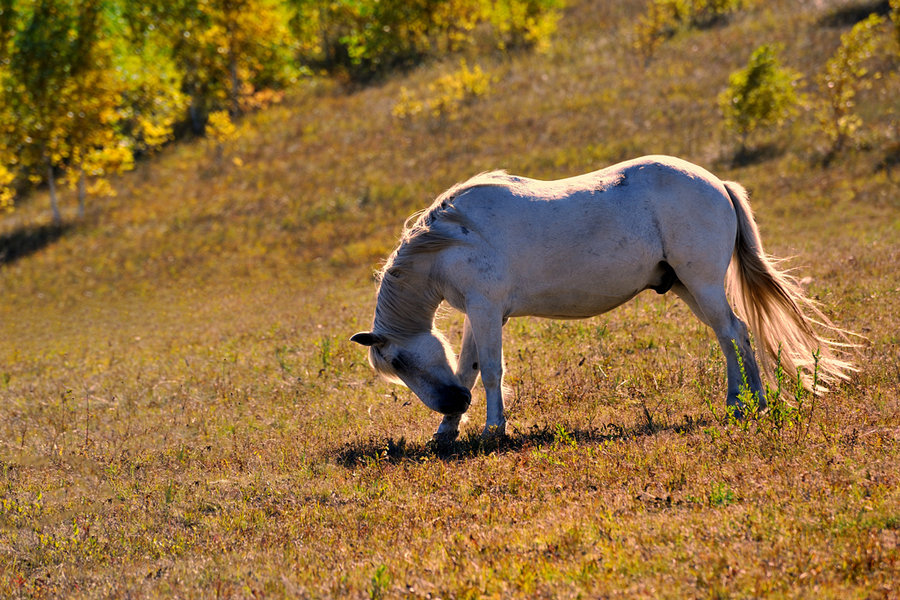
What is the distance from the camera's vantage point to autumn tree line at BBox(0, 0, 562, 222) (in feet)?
107

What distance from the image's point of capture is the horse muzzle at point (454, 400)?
25.6 ft

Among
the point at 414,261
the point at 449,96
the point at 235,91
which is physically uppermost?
the point at 235,91

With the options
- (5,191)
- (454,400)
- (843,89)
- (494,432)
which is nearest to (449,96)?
(843,89)

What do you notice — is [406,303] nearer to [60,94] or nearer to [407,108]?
[60,94]

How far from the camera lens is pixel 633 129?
30.8m

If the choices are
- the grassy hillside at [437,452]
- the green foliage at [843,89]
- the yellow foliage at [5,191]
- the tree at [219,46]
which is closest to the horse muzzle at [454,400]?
the grassy hillside at [437,452]

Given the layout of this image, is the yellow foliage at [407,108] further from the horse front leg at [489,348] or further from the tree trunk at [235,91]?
the horse front leg at [489,348]

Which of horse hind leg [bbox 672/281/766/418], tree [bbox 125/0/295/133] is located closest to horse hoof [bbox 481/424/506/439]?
horse hind leg [bbox 672/281/766/418]

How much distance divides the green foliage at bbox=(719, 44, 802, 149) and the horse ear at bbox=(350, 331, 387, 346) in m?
23.1

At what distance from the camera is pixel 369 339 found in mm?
7941

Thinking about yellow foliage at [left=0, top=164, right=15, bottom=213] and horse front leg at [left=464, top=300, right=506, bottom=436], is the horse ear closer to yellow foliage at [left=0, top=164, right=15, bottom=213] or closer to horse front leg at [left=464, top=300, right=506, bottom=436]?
horse front leg at [left=464, top=300, right=506, bottom=436]

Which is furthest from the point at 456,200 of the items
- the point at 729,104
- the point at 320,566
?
the point at 729,104

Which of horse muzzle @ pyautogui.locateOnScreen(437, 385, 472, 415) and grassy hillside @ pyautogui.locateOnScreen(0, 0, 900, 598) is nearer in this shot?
grassy hillside @ pyautogui.locateOnScreen(0, 0, 900, 598)

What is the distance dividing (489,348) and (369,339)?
126cm
